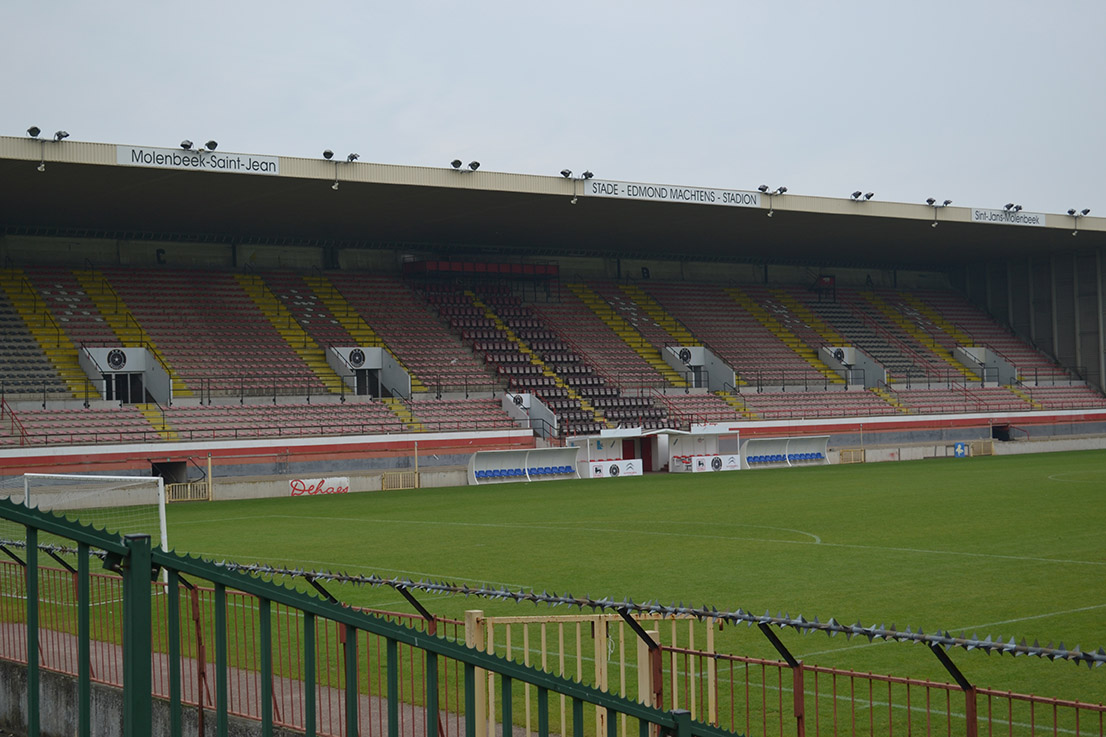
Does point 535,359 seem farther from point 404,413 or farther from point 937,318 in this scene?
point 937,318

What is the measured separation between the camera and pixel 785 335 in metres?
63.8

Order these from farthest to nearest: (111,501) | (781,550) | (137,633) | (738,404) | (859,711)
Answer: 1. (738,404)
2. (781,550)
3. (111,501)
4. (859,711)
5. (137,633)

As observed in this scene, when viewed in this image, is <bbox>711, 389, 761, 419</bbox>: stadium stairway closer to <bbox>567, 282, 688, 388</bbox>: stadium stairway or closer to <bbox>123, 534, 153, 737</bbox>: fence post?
<bbox>567, 282, 688, 388</bbox>: stadium stairway

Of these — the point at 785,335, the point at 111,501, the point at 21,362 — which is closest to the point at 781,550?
the point at 111,501

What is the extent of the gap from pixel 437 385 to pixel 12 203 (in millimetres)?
17142

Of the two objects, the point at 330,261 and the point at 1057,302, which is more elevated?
the point at 330,261

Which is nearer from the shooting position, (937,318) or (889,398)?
(889,398)

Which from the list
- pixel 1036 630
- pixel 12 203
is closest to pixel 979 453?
→ pixel 12 203

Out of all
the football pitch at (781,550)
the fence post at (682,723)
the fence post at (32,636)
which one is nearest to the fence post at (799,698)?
the fence post at (682,723)

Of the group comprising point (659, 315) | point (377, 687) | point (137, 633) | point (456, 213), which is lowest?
point (377, 687)

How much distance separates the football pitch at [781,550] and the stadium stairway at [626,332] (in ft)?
61.0

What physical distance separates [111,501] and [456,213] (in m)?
31.4

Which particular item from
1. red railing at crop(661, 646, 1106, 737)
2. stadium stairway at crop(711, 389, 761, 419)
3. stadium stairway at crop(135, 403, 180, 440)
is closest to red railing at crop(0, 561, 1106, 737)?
red railing at crop(661, 646, 1106, 737)

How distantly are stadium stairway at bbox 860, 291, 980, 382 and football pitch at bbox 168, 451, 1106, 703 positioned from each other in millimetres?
28501
